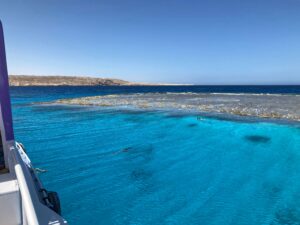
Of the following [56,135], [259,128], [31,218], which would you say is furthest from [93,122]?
[31,218]

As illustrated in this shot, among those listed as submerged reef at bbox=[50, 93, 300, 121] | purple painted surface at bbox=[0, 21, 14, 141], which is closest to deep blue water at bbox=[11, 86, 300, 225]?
purple painted surface at bbox=[0, 21, 14, 141]

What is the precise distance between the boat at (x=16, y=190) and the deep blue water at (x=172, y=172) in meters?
3.91

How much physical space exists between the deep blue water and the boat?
3.91 meters

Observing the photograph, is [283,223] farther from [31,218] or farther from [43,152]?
[43,152]

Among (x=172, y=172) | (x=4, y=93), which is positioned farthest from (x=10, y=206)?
(x=172, y=172)

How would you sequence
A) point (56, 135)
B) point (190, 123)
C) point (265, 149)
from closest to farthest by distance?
point (265, 149) < point (56, 135) < point (190, 123)

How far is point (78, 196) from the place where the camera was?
1149cm

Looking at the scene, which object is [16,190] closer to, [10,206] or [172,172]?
[10,206]

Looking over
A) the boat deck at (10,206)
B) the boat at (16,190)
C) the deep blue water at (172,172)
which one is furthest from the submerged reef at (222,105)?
the boat deck at (10,206)

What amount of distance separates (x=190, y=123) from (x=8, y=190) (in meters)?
25.4

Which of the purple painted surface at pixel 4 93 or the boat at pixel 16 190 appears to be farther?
the purple painted surface at pixel 4 93

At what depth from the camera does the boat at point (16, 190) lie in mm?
3667

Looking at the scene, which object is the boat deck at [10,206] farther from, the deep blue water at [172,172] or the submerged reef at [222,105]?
the submerged reef at [222,105]

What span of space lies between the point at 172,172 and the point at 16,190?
33.9ft
